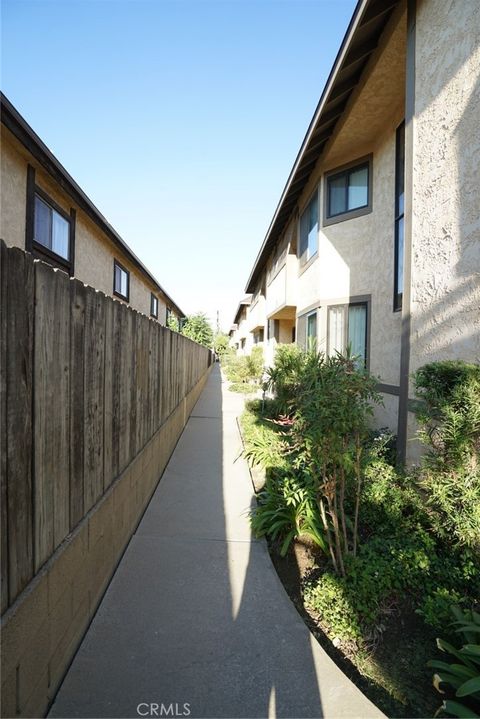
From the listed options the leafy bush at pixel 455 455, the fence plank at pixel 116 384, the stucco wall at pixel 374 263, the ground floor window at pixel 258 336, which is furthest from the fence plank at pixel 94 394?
the ground floor window at pixel 258 336

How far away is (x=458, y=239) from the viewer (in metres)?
3.96

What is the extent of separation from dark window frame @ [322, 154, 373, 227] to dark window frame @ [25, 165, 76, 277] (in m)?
5.80

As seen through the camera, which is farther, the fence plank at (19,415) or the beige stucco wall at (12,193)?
the beige stucco wall at (12,193)

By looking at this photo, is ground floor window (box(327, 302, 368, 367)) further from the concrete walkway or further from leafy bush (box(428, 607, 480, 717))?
leafy bush (box(428, 607, 480, 717))

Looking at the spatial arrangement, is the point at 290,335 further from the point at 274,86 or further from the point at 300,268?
the point at 274,86

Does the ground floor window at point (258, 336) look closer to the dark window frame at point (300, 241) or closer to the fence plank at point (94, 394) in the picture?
the dark window frame at point (300, 241)

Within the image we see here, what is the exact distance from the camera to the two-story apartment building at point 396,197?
12.8 feet

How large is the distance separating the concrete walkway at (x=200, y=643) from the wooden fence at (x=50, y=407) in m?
0.82

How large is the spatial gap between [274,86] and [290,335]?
10411 millimetres

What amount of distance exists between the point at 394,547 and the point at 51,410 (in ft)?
9.99

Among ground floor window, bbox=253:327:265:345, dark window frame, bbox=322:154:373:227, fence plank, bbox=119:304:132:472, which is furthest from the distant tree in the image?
fence plank, bbox=119:304:132:472

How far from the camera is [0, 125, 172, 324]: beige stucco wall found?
5.59 m

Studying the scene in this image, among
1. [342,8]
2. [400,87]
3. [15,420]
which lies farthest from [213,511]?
[342,8]

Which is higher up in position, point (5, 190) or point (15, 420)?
point (5, 190)
